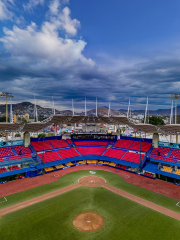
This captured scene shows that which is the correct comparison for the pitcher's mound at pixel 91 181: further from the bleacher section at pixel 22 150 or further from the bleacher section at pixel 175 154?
the bleacher section at pixel 175 154

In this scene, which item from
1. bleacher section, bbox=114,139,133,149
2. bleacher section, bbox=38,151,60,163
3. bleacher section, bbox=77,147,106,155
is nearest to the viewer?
bleacher section, bbox=38,151,60,163

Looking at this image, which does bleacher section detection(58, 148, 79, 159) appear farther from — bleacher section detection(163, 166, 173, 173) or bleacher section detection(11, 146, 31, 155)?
bleacher section detection(163, 166, 173, 173)

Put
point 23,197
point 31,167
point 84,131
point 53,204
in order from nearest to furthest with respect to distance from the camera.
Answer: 1. point 53,204
2. point 23,197
3. point 31,167
4. point 84,131

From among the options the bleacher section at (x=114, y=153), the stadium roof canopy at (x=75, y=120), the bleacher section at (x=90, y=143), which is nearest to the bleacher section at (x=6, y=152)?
the stadium roof canopy at (x=75, y=120)

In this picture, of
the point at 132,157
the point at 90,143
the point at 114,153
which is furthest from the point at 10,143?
the point at 132,157

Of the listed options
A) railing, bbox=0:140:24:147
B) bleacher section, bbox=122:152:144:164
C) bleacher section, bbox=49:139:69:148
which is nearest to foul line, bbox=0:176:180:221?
bleacher section, bbox=122:152:144:164

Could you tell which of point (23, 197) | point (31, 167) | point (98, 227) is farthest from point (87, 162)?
point (98, 227)

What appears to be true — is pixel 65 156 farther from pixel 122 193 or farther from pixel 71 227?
pixel 71 227

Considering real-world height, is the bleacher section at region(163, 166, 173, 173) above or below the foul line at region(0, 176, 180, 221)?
above
